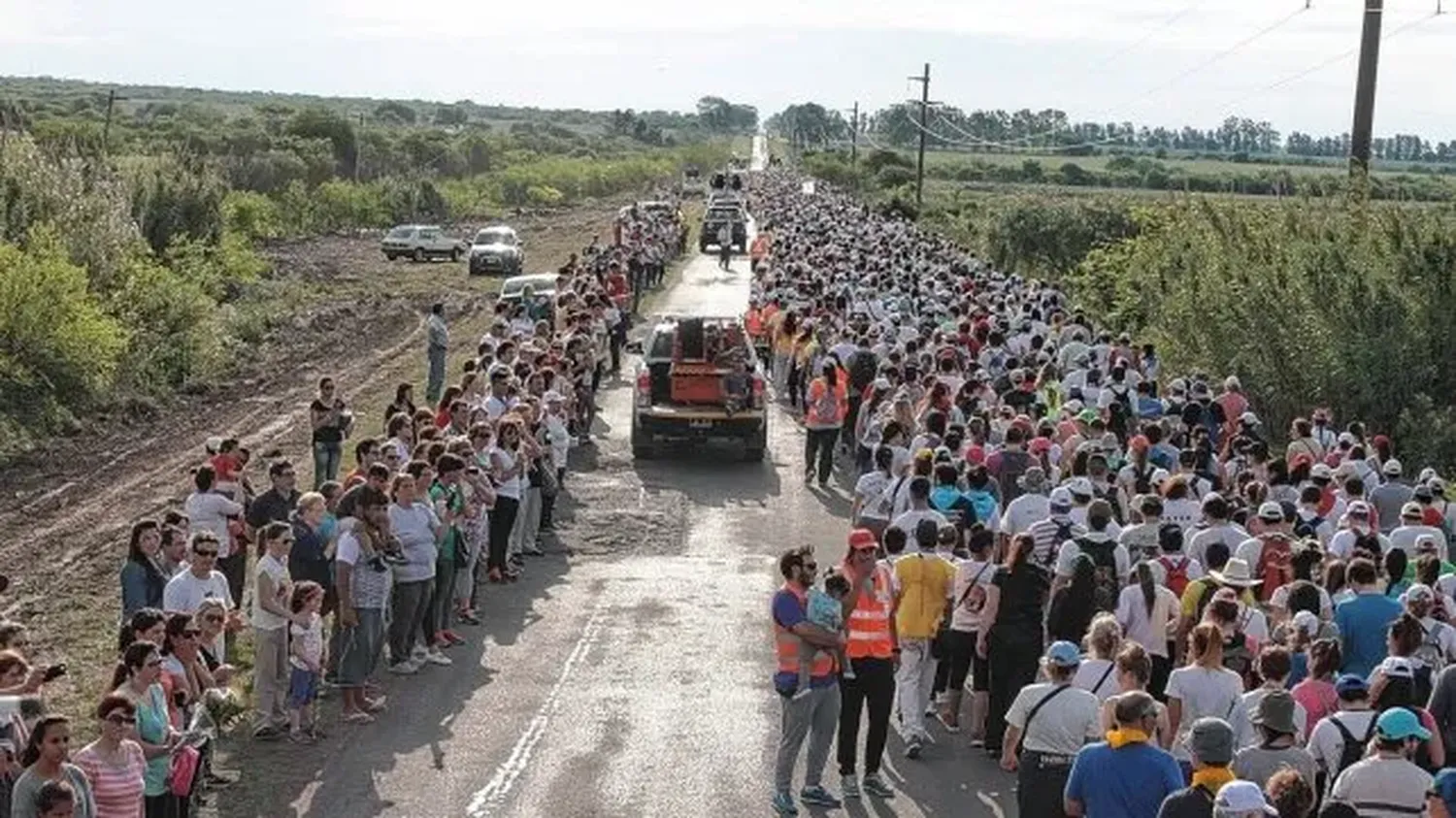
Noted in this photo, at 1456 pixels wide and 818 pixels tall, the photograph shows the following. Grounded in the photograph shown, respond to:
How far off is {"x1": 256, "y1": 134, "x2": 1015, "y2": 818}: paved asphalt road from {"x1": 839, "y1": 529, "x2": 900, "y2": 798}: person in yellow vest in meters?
0.31

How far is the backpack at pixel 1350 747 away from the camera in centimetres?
994

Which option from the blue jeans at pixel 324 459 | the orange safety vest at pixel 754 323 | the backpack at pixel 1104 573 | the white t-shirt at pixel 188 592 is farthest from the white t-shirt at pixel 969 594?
the orange safety vest at pixel 754 323

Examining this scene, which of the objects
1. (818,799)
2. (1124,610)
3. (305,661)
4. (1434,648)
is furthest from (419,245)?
(1434,648)

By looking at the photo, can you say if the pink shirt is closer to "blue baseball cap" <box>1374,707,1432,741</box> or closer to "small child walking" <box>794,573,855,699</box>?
"small child walking" <box>794,573,855,699</box>

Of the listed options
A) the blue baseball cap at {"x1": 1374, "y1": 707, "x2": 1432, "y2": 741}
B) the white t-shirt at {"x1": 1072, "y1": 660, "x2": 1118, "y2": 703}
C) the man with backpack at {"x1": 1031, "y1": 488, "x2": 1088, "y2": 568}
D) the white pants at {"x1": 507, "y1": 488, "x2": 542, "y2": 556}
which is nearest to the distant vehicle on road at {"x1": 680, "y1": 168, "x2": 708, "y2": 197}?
the white pants at {"x1": 507, "y1": 488, "x2": 542, "y2": 556}

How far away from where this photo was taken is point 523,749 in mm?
13633

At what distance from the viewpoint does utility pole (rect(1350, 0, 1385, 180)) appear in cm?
3228

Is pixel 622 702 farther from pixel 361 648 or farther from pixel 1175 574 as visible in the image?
pixel 1175 574

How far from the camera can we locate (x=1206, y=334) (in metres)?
30.6

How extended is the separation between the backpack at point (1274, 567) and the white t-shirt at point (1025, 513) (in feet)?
5.89

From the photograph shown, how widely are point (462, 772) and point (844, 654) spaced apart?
2.73 metres

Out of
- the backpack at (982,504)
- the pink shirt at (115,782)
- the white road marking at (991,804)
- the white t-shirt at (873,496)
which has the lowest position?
the white road marking at (991,804)

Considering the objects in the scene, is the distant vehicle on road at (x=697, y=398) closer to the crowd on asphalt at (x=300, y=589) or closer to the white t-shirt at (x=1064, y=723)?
the crowd on asphalt at (x=300, y=589)

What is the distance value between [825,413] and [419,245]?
40.0m
